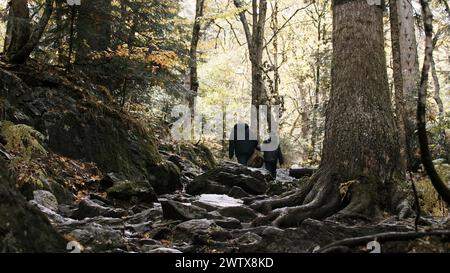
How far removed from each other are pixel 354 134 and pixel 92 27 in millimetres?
8442

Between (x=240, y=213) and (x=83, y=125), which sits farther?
(x=83, y=125)

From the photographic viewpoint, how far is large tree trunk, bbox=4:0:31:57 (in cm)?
1019

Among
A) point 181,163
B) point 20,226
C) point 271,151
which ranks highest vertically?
point 271,151

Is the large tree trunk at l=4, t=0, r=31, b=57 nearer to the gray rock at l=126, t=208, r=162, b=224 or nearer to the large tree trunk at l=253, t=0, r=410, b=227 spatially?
the gray rock at l=126, t=208, r=162, b=224

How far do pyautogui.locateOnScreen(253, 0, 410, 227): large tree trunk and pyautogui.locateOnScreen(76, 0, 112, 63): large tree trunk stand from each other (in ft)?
22.4

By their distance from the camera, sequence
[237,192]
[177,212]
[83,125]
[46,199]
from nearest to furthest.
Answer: [177,212] < [46,199] < [83,125] < [237,192]

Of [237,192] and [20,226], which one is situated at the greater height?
[20,226]

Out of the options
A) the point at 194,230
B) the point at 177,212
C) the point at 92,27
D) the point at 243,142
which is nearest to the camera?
the point at 194,230

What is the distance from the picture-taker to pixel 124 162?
1035 centimetres

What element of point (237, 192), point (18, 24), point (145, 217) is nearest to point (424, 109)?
point (145, 217)

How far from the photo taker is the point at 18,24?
33.7 feet

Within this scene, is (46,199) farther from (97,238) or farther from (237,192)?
(237,192)
